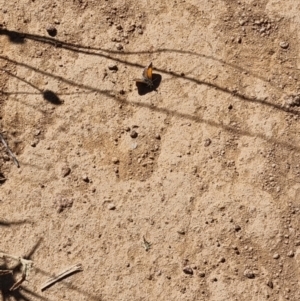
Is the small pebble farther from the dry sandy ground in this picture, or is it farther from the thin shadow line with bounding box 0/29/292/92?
the thin shadow line with bounding box 0/29/292/92

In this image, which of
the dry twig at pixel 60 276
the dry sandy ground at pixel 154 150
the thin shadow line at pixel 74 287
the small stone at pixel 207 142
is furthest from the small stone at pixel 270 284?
the dry twig at pixel 60 276

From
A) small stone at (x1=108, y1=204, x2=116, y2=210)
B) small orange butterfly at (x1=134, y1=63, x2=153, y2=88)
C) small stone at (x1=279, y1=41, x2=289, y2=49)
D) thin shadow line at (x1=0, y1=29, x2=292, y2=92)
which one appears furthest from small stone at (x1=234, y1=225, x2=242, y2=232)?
small stone at (x1=279, y1=41, x2=289, y2=49)

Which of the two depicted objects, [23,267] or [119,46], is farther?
[119,46]

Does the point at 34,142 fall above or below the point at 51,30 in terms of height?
below

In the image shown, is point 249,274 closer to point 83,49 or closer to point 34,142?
point 34,142

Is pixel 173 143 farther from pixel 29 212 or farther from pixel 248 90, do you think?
pixel 29 212

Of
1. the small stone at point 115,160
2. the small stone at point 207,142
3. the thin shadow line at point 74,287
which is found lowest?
the thin shadow line at point 74,287

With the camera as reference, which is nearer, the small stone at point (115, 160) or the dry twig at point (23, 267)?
the dry twig at point (23, 267)

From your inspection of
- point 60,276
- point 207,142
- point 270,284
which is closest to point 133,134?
point 207,142

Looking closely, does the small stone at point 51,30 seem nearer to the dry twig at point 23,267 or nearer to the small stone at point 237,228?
the dry twig at point 23,267
